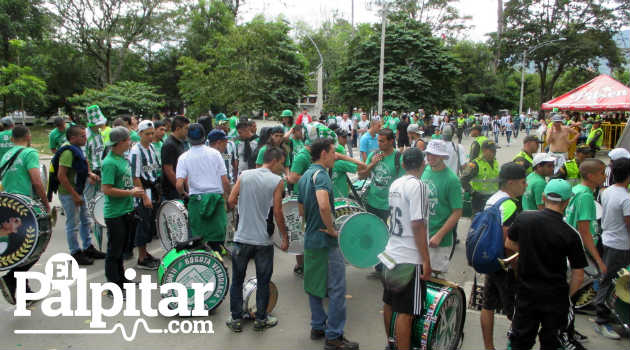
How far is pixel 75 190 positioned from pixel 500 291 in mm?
5677

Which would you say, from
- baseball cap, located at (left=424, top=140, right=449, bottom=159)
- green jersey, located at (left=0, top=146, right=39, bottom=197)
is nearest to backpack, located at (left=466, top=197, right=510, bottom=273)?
baseball cap, located at (left=424, top=140, right=449, bottom=159)

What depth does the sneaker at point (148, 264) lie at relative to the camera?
Answer: 6.51m

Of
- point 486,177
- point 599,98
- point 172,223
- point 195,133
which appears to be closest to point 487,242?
point 195,133

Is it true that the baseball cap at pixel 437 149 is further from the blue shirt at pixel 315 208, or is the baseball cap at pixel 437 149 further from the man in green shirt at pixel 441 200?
the blue shirt at pixel 315 208

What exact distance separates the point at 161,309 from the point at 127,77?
141ft

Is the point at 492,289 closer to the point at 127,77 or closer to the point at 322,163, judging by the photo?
the point at 322,163

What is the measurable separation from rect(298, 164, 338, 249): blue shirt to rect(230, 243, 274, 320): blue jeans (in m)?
0.49

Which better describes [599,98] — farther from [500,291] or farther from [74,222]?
[74,222]

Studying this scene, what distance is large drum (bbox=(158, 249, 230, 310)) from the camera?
4773 millimetres

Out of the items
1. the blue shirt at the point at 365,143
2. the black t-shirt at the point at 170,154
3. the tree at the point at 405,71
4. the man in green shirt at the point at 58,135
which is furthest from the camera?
the tree at the point at 405,71

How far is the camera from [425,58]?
35.6 metres

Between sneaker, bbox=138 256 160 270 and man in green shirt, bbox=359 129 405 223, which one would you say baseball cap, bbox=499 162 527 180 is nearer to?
man in green shirt, bbox=359 129 405 223

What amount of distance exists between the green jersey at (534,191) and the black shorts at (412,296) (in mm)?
2158

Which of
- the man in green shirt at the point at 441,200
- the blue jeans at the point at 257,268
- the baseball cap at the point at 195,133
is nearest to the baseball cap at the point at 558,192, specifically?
the man in green shirt at the point at 441,200
